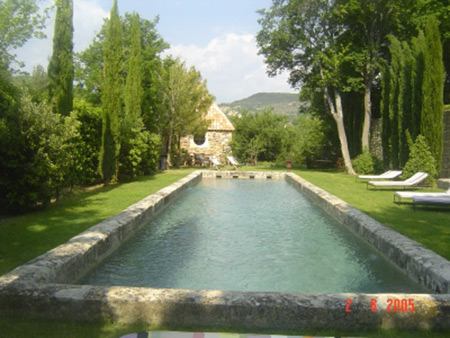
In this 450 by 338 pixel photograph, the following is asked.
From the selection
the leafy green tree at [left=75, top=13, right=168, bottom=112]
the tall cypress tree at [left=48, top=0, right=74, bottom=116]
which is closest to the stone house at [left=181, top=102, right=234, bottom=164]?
the leafy green tree at [left=75, top=13, right=168, bottom=112]

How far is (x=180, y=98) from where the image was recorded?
20.2 m

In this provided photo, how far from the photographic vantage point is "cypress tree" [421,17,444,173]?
520 inches

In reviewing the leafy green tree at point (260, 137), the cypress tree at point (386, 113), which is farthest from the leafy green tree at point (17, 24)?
the cypress tree at point (386, 113)

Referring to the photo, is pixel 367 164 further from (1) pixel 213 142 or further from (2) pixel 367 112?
(1) pixel 213 142

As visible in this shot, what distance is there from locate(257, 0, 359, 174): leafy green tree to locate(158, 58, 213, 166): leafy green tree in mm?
4027

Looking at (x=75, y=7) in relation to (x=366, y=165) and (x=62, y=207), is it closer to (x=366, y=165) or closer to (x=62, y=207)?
(x=62, y=207)

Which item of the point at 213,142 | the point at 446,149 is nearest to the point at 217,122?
the point at 213,142

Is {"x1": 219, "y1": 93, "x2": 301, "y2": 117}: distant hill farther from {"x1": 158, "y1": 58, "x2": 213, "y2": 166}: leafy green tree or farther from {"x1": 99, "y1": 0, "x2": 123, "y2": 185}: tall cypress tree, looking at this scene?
{"x1": 99, "y1": 0, "x2": 123, "y2": 185}: tall cypress tree

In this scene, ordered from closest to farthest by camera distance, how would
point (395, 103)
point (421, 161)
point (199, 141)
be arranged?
point (421, 161)
point (395, 103)
point (199, 141)

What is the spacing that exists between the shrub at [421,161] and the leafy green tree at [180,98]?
11.0 metres

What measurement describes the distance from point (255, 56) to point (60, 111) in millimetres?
13875

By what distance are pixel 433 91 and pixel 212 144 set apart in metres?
16.8

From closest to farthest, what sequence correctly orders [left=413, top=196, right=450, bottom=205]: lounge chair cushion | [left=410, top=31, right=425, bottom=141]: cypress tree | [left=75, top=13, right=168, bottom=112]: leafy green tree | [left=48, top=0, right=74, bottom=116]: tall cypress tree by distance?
[left=413, top=196, right=450, bottom=205]: lounge chair cushion, [left=48, top=0, right=74, bottom=116]: tall cypress tree, [left=410, top=31, right=425, bottom=141]: cypress tree, [left=75, top=13, right=168, bottom=112]: leafy green tree
